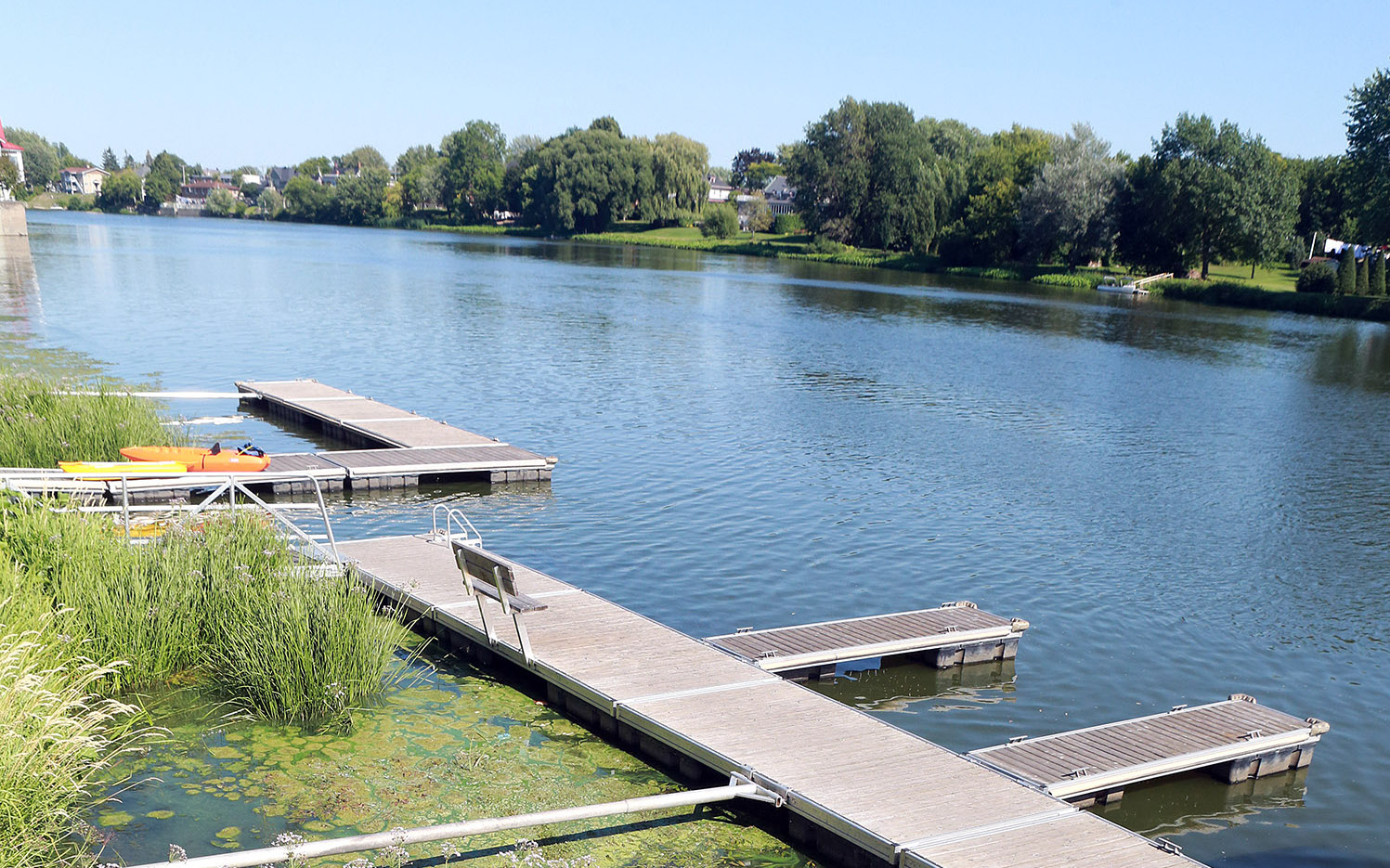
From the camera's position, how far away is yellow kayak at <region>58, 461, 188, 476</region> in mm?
14547

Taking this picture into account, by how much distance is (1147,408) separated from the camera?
31.1m

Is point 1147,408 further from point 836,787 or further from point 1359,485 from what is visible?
point 836,787

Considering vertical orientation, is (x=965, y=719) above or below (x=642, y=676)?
below

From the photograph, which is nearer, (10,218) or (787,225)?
(10,218)

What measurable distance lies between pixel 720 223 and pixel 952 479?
3921 inches

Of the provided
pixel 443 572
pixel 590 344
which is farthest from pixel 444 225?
pixel 443 572

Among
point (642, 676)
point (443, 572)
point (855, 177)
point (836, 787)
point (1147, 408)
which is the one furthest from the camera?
point (855, 177)

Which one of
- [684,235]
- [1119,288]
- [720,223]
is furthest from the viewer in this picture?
[684,235]

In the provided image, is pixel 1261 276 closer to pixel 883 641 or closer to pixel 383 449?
pixel 383 449

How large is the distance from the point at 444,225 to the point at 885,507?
14598 cm

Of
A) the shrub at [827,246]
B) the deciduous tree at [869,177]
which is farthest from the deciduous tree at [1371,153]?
the shrub at [827,246]

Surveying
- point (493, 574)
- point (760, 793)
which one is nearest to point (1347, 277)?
point (493, 574)

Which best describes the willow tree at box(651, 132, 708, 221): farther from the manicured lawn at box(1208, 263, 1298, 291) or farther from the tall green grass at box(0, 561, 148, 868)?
the tall green grass at box(0, 561, 148, 868)

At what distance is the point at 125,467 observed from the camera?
14.9m
